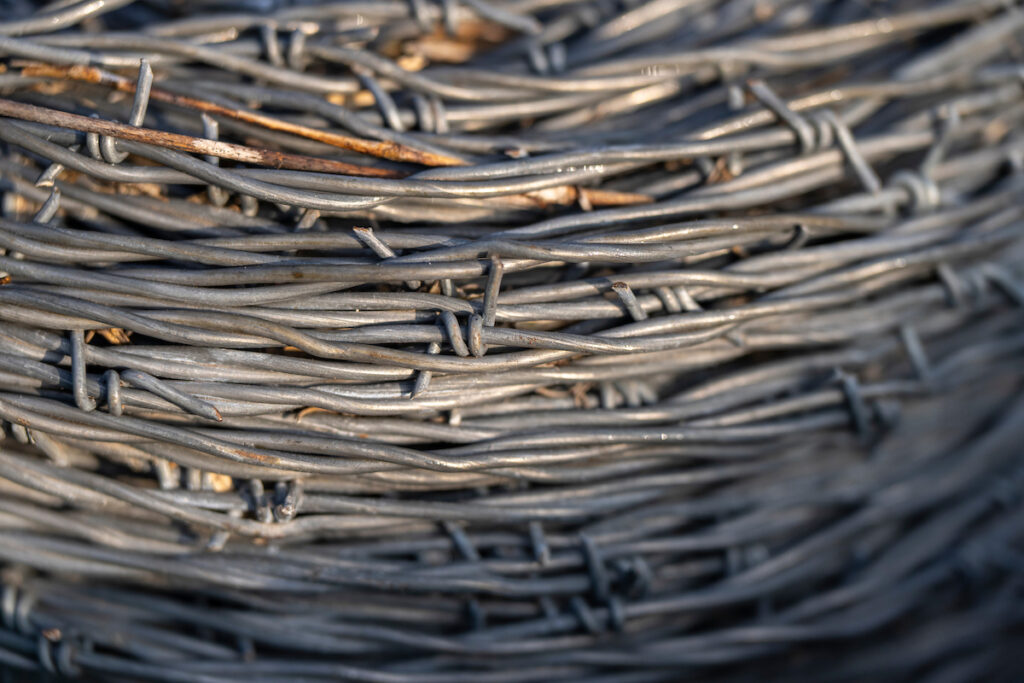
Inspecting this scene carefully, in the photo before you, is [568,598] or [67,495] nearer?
[67,495]

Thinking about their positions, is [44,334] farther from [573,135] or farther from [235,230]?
[573,135]

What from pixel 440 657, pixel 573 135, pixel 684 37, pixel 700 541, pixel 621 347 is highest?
pixel 684 37

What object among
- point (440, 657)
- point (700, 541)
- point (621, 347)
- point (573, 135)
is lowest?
point (440, 657)

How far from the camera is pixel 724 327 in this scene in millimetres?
783

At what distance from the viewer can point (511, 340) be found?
0.71 metres

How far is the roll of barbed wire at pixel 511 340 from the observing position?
709 millimetres

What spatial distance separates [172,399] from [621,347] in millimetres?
386

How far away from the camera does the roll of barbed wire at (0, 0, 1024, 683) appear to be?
71cm

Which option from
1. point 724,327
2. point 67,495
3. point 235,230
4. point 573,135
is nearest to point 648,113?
point 573,135

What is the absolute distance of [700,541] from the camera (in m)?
0.85

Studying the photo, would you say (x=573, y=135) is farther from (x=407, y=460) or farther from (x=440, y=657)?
(x=440, y=657)

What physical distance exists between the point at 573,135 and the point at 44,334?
0.52 m

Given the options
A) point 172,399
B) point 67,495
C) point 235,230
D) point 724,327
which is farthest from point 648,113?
point 67,495

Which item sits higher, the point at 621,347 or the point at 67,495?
the point at 621,347
